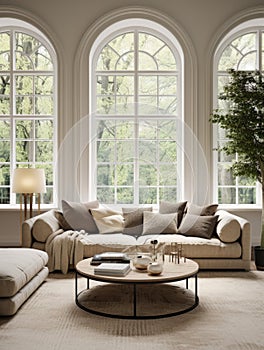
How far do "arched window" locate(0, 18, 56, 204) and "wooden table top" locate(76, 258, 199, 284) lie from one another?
2.88 m

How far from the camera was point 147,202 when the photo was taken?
257 inches

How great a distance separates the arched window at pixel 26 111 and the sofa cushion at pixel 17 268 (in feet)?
8.04

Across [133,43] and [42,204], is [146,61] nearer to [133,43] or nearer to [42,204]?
[133,43]

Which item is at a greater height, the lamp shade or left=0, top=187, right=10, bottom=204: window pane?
the lamp shade

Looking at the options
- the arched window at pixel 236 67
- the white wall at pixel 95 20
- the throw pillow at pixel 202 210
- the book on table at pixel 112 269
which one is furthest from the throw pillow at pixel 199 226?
the book on table at pixel 112 269

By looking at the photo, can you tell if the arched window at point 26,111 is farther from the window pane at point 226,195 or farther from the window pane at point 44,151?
the window pane at point 226,195

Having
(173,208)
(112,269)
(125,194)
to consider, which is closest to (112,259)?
(112,269)

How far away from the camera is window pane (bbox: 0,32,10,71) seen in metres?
6.80

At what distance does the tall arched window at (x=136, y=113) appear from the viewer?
657 cm

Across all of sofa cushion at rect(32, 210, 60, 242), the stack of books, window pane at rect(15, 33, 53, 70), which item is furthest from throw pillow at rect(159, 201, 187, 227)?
window pane at rect(15, 33, 53, 70)

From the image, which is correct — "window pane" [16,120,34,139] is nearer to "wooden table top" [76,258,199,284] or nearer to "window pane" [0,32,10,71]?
"window pane" [0,32,10,71]

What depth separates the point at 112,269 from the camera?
3.74 metres

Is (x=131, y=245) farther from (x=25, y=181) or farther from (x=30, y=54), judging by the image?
(x=30, y=54)

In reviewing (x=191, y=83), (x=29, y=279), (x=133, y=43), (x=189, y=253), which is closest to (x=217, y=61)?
(x=191, y=83)
